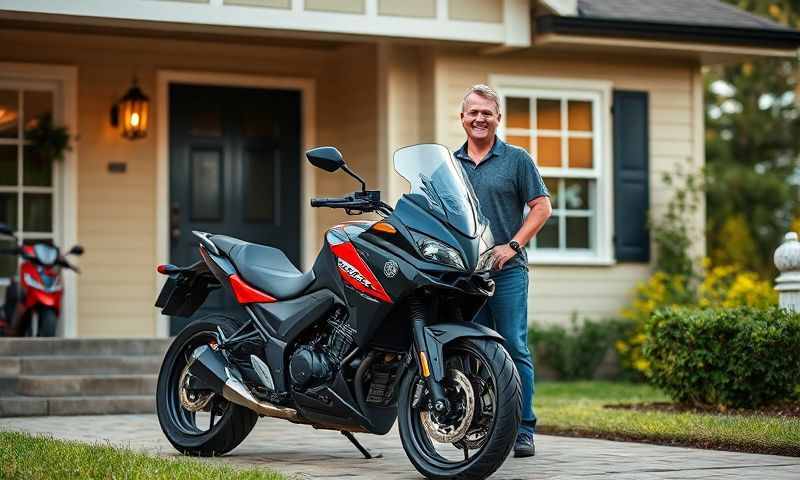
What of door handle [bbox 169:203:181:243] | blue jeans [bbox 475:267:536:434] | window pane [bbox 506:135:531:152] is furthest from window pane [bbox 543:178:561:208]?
blue jeans [bbox 475:267:536:434]

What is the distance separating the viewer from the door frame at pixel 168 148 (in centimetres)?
1267

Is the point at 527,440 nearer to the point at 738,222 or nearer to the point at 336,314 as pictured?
the point at 336,314

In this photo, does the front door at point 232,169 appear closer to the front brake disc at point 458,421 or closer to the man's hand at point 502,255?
the man's hand at point 502,255

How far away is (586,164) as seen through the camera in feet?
43.0

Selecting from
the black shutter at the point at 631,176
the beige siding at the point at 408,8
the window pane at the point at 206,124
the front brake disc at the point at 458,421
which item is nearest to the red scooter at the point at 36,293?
the window pane at the point at 206,124

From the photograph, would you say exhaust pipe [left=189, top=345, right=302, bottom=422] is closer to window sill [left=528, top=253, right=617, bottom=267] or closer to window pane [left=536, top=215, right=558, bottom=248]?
window sill [left=528, top=253, right=617, bottom=267]

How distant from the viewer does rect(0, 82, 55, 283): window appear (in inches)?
486

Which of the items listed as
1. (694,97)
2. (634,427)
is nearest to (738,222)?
(694,97)

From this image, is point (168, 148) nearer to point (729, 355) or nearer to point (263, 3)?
point (263, 3)

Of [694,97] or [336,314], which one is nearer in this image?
[336,314]

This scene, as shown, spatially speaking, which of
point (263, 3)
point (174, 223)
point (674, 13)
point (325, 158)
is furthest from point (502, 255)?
point (674, 13)

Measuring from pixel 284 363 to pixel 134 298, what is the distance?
6444 mm

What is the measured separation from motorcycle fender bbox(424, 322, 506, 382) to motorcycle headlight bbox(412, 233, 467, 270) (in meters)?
0.25

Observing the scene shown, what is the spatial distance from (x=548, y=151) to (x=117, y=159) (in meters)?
3.86
